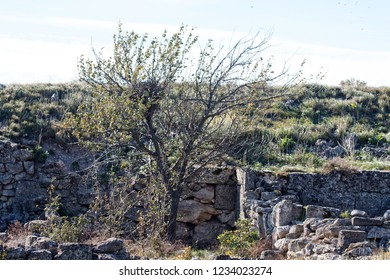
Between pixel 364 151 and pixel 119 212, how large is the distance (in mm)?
7871

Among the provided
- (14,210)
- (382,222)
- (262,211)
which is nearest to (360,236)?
(382,222)

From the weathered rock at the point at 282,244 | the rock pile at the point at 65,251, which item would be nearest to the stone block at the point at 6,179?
the weathered rock at the point at 282,244

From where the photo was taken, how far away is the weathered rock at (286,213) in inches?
566

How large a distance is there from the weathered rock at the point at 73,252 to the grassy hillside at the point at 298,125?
681cm

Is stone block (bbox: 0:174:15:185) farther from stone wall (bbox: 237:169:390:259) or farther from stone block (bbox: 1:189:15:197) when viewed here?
stone wall (bbox: 237:169:390:259)

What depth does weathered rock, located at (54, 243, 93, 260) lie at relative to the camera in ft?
33.1

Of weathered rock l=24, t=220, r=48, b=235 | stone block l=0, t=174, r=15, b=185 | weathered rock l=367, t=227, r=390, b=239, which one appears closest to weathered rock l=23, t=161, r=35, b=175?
stone block l=0, t=174, r=15, b=185

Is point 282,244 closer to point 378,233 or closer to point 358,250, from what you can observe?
point 378,233

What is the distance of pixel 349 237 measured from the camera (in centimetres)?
1202

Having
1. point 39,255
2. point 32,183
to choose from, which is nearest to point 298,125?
point 32,183

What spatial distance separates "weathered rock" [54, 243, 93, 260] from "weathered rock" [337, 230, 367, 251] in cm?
407

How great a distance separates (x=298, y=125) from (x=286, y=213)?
19.5 ft

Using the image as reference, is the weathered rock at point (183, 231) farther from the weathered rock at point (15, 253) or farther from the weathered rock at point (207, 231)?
the weathered rock at point (15, 253)

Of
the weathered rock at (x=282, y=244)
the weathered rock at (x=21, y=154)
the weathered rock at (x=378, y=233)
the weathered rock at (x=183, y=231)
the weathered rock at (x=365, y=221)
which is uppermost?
the weathered rock at (x=21, y=154)
